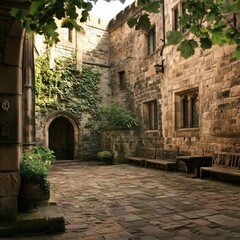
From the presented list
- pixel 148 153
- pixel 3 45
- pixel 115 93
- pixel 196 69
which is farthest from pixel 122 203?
pixel 115 93

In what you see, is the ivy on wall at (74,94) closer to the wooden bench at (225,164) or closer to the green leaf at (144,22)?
the wooden bench at (225,164)

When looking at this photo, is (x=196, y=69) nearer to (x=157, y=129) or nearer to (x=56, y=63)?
(x=157, y=129)

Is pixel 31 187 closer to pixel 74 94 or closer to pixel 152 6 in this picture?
pixel 152 6

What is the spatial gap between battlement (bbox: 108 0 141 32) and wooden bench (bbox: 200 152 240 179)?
7044 mm

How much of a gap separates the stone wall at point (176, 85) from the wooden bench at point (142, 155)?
34 centimetres

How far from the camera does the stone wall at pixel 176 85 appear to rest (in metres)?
6.82

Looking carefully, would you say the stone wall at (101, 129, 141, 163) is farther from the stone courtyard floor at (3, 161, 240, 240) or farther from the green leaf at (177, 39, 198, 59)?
the green leaf at (177, 39, 198, 59)

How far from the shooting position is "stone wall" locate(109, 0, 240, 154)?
682 centimetres

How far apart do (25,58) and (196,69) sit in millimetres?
4645

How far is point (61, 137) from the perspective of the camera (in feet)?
44.4

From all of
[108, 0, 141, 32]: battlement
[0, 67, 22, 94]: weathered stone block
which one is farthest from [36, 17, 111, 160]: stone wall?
[0, 67, 22, 94]: weathered stone block

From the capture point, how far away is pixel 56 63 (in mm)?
11828

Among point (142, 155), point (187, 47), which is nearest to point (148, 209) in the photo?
point (187, 47)

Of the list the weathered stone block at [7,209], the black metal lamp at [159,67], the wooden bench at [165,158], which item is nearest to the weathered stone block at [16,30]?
the weathered stone block at [7,209]
